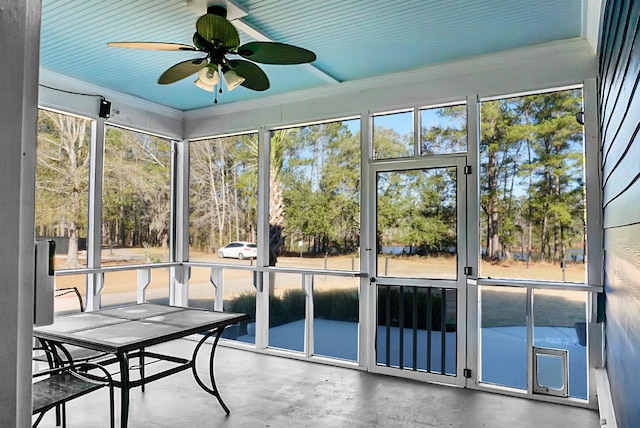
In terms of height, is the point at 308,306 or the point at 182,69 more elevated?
the point at 182,69

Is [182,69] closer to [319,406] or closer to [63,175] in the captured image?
[63,175]

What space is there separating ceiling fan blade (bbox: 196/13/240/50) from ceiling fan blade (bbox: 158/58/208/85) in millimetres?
261

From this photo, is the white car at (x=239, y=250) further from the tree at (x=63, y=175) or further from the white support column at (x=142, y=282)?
the tree at (x=63, y=175)

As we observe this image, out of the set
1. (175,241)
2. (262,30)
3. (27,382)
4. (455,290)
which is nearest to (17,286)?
(27,382)

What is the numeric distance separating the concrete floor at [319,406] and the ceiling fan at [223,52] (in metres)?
2.49

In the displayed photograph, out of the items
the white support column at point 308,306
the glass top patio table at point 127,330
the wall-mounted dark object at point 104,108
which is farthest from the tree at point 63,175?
the white support column at point 308,306

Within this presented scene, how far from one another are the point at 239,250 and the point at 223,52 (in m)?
3.04

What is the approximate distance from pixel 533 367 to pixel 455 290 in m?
0.90

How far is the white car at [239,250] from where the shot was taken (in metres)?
5.46

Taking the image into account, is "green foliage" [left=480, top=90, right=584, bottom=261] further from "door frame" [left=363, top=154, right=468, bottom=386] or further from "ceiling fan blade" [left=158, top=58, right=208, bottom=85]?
"ceiling fan blade" [left=158, top=58, right=208, bottom=85]

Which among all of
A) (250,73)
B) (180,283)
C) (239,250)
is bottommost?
(180,283)

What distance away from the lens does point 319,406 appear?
11.9ft

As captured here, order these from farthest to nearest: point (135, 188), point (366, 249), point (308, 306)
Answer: point (135, 188) < point (308, 306) < point (366, 249)

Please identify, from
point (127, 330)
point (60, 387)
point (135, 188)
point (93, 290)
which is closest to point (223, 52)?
point (127, 330)
